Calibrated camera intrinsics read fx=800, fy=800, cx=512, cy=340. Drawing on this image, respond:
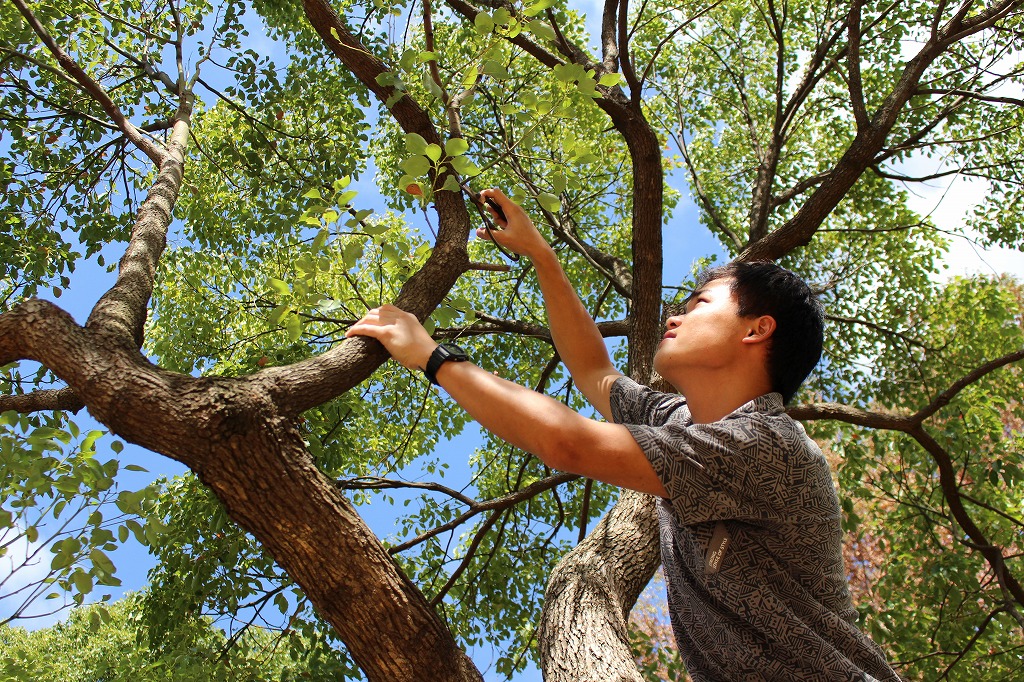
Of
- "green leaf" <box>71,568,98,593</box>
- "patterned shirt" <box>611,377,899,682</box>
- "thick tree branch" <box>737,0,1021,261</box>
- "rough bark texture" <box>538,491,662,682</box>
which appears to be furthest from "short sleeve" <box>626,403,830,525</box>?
"thick tree branch" <box>737,0,1021,261</box>

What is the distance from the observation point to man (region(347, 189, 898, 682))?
5.19 feet

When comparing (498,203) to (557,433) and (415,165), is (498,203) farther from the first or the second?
(557,433)

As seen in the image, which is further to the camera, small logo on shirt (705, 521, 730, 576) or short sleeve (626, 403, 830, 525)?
small logo on shirt (705, 521, 730, 576)

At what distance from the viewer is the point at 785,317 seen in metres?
1.94

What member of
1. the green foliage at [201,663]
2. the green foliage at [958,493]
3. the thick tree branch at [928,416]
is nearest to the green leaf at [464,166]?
the green foliage at [201,663]

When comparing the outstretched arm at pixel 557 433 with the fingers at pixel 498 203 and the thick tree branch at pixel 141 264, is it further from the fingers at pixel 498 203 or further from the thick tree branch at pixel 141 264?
the thick tree branch at pixel 141 264

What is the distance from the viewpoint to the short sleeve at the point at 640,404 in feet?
7.28

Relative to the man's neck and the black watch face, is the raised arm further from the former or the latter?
the black watch face

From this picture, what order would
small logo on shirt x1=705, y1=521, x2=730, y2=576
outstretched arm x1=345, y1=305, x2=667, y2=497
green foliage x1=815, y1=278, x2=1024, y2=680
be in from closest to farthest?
1. outstretched arm x1=345, y1=305, x2=667, y2=497
2. small logo on shirt x1=705, y1=521, x2=730, y2=576
3. green foliage x1=815, y1=278, x2=1024, y2=680

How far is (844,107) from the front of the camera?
7477 mm

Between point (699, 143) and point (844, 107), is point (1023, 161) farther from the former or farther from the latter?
point (699, 143)

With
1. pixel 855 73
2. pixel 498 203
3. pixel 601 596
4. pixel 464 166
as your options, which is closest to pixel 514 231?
pixel 498 203

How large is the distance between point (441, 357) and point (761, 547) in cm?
80

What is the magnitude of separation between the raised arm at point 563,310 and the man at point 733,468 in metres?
0.39
